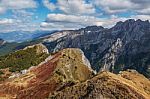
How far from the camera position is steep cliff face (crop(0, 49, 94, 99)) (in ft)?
341

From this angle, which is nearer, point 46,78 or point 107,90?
point 107,90

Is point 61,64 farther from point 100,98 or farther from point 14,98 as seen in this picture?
point 100,98

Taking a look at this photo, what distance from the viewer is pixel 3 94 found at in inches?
4852

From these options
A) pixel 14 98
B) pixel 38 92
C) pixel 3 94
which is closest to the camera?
pixel 38 92

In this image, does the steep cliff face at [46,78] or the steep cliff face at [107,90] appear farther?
the steep cliff face at [46,78]

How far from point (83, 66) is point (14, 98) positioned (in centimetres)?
5423

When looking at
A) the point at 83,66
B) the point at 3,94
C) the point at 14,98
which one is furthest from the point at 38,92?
the point at 83,66

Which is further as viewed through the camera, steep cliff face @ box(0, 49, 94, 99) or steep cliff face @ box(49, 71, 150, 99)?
steep cliff face @ box(0, 49, 94, 99)

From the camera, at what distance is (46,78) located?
123750mm

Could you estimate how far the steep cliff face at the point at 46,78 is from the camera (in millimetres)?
103938

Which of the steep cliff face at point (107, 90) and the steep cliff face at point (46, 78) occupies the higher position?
the steep cliff face at point (107, 90)

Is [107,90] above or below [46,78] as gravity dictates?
above

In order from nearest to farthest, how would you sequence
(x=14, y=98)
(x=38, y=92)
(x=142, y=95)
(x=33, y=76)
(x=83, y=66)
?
(x=142, y=95) < (x=38, y=92) < (x=14, y=98) < (x=33, y=76) < (x=83, y=66)

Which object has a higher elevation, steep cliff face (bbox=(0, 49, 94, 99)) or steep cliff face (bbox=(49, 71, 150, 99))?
steep cliff face (bbox=(49, 71, 150, 99))
